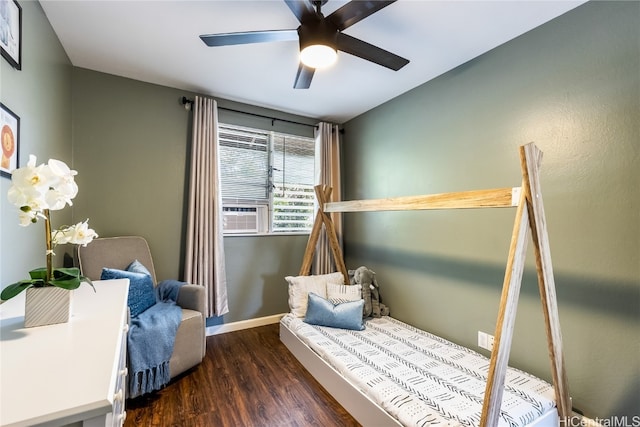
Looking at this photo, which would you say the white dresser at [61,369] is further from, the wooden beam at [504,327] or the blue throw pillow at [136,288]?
the wooden beam at [504,327]

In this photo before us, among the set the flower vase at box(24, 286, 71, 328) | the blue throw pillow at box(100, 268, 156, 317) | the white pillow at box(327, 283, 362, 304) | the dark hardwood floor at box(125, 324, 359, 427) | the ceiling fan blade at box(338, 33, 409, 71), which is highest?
the ceiling fan blade at box(338, 33, 409, 71)

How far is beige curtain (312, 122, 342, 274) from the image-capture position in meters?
3.53

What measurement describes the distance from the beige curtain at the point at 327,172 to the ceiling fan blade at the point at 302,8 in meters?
2.00

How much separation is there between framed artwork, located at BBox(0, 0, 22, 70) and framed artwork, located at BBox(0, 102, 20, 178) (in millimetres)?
255

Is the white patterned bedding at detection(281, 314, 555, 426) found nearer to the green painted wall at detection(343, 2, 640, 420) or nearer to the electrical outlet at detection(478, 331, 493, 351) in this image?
the electrical outlet at detection(478, 331, 493, 351)

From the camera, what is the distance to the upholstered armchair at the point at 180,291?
2176 mm

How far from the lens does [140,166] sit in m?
2.72

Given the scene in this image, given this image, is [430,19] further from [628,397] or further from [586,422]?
[586,422]

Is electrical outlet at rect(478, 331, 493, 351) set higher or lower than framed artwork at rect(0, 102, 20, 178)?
lower

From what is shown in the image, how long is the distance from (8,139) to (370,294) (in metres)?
2.85

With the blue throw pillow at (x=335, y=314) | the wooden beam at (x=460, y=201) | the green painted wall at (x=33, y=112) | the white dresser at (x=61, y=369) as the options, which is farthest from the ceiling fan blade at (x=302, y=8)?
the blue throw pillow at (x=335, y=314)

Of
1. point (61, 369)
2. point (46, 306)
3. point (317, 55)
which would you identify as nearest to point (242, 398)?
point (46, 306)

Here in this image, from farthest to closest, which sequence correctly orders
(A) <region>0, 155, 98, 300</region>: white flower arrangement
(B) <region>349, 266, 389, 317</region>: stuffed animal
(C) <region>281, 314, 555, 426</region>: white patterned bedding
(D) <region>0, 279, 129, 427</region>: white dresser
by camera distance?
1. (B) <region>349, 266, 389, 317</region>: stuffed animal
2. (C) <region>281, 314, 555, 426</region>: white patterned bedding
3. (A) <region>0, 155, 98, 300</region>: white flower arrangement
4. (D) <region>0, 279, 129, 427</region>: white dresser

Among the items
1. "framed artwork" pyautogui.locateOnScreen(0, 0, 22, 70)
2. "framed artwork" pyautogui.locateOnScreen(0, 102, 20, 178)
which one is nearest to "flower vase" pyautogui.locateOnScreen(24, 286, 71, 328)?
"framed artwork" pyautogui.locateOnScreen(0, 102, 20, 178)
